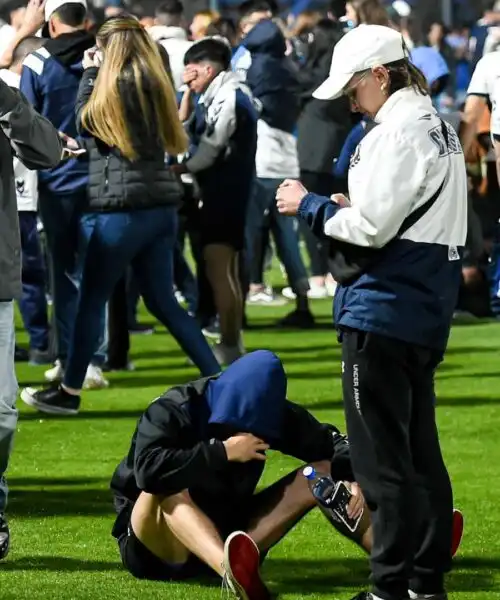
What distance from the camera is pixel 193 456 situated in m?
5.62

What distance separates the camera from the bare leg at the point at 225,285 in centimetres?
1096

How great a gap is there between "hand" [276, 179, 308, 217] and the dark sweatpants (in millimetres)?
427

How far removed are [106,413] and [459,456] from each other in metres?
2.17

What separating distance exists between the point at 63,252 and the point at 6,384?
4.16 metres

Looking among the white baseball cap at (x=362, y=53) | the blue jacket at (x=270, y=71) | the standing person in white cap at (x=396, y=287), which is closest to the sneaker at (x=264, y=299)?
the blue jacket at (x=270, y=71)

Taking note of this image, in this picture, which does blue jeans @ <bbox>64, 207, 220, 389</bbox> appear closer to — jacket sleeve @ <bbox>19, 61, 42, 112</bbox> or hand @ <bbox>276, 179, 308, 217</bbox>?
jacket sleeve @ <bbox>19, 61, 42, 112</bbox>

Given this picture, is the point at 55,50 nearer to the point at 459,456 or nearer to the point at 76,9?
the point at 76,9

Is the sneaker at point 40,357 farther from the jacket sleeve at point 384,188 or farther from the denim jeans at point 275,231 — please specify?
the jacket sleeve at point 384,188

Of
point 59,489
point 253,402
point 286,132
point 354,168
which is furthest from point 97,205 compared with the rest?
point 286,132

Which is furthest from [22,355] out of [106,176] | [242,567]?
[242,567]

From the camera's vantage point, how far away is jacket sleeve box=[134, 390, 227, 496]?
5.60m

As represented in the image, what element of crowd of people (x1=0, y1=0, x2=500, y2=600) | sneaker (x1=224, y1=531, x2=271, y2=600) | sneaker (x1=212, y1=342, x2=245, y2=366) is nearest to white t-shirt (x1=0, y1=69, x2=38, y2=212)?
crowd of people (x1=0, y1=0, x2=500, y2=600)

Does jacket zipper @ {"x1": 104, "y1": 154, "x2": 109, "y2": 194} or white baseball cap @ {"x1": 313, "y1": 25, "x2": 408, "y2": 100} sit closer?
white baseball cap @ {"x1": 313, "y1": 25, "x2": 408, "y2": 100}

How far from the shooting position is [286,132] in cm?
1396
